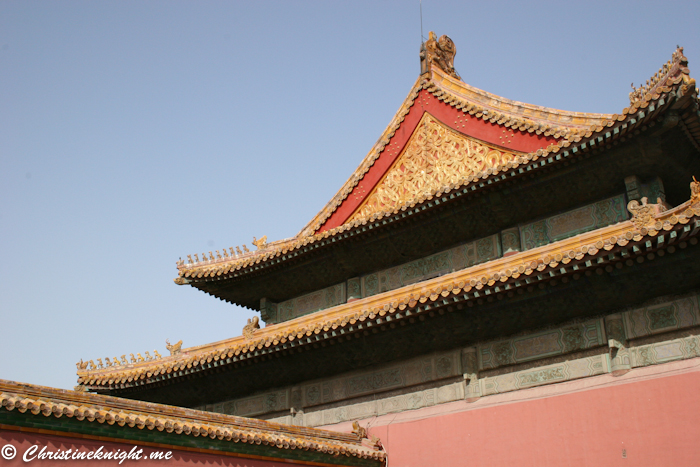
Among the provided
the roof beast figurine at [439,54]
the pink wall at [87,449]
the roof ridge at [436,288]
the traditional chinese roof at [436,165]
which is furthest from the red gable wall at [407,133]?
the pink wall at [87,449]

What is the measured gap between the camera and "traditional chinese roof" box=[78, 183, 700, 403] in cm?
877

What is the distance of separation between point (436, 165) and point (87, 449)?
9.69 metres

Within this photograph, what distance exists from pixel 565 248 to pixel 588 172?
2140mm

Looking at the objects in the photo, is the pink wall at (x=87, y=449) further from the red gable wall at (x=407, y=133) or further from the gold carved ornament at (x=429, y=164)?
the red gable wall at (x=407, y=133)

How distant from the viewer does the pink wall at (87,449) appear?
25.7 feet

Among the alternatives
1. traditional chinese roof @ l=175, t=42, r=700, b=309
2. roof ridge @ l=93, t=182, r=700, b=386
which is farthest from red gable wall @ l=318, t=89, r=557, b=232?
roof ridge @ l=93, t=182, r=700, b=386

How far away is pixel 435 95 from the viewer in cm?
1580

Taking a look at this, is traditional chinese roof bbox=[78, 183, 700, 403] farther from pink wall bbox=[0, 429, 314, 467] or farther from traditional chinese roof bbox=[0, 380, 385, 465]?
pink wall bbox=[0, 429, 314, 467]

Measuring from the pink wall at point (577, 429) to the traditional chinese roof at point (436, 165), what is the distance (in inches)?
161

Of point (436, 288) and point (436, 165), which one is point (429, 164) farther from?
point (436, 288)

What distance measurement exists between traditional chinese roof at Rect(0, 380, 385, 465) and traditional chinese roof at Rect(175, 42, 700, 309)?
4.59 meters

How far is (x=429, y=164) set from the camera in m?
15.2

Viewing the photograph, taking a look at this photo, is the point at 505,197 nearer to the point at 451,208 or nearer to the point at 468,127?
the point at 451,208

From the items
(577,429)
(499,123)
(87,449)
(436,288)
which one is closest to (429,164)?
(499,123)
